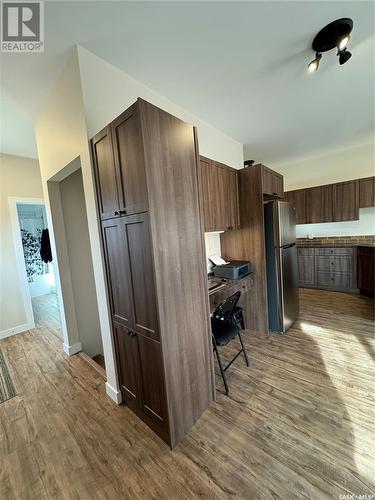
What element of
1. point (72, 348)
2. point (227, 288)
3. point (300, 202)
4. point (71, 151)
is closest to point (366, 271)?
point (300, 202)

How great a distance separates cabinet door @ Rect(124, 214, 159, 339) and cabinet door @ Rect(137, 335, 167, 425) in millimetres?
97

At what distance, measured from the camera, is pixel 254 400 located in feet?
6.00

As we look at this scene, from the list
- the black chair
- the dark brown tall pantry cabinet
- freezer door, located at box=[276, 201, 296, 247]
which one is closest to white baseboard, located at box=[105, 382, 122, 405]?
the dark brown tall pantry cabinet

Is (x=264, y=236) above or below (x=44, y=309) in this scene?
above

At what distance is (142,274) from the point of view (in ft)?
4.61

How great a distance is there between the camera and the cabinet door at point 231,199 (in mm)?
2705

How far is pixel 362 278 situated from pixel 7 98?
6.08 m

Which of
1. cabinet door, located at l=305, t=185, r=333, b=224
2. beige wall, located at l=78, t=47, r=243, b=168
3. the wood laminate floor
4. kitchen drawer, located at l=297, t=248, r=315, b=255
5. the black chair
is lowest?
the wood laminate floor

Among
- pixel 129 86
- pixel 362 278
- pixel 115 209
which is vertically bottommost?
pixel 362 278

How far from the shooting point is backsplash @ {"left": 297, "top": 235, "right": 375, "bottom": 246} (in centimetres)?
437

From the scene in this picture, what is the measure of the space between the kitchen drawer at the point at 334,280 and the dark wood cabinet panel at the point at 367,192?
4.92ft

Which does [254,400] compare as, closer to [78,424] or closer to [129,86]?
[78,424]

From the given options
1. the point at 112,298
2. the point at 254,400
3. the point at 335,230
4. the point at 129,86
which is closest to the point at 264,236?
the point at 254,400

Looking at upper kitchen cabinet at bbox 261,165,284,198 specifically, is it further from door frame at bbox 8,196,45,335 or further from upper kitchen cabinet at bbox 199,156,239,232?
door frame at bbox 8,196,45,335
